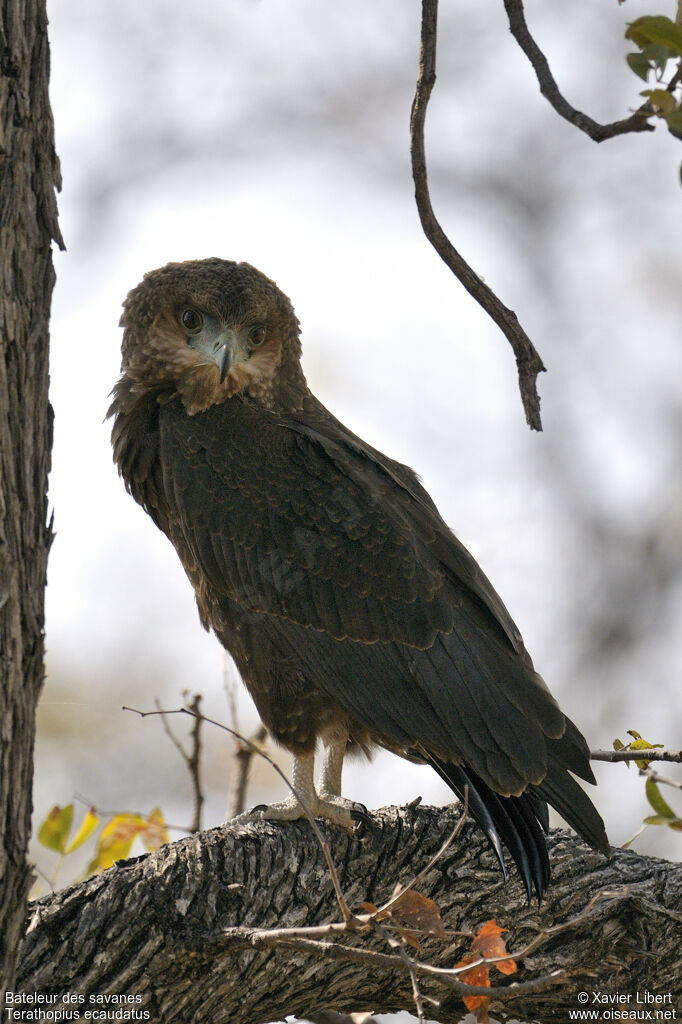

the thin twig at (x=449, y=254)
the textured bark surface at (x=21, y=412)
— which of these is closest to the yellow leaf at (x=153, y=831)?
the textured bark surface at (x=21, y=412)

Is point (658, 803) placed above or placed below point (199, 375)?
below

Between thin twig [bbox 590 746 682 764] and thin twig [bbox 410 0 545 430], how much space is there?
4.66ft

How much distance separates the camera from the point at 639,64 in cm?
211

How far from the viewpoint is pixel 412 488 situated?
4570 millimetres

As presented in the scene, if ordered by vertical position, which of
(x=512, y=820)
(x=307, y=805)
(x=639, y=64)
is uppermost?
(x=639, y=64)

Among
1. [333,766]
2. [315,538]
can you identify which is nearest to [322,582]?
[315,538]

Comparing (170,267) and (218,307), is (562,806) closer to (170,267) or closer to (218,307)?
(218,307)

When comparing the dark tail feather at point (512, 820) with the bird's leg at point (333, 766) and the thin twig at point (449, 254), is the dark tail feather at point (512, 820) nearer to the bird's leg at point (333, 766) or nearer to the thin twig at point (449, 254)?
the bird's leg at point (333, 766)

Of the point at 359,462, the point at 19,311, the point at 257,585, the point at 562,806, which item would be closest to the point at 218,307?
the point at 359,462

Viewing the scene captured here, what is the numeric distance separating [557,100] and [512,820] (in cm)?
234

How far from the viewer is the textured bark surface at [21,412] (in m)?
2.31

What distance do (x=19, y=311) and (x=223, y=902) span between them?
73.4 inches

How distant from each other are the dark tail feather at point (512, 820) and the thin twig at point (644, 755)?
0.95ft

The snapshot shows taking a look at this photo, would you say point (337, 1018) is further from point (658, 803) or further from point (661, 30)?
point (661, 30)
